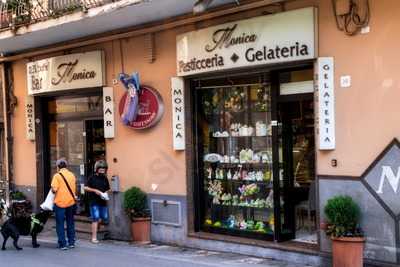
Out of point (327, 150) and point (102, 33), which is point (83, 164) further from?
point (327, 150)

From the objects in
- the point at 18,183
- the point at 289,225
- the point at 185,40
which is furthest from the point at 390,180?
the point at 18,183

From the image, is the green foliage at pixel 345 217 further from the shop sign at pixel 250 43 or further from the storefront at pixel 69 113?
the storefront at pixel 69 113

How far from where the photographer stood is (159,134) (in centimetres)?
1120

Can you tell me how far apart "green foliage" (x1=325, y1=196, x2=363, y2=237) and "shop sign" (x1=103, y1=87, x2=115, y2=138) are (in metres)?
5.40

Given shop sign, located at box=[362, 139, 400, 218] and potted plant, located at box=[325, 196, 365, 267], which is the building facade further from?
potted plant, located at box=[325, 196, 365, 267]

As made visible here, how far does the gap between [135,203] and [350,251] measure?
4499 mm

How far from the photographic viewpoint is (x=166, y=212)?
11.0 m

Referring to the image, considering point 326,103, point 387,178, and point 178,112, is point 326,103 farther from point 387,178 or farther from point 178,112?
point 178,112

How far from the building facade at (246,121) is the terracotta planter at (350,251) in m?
0.24

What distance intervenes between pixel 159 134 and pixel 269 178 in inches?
93.5

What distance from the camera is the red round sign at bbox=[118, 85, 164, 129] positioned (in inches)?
436

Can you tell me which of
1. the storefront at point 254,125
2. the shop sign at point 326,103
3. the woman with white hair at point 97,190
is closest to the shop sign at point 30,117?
the woman with white hair at point 97,190

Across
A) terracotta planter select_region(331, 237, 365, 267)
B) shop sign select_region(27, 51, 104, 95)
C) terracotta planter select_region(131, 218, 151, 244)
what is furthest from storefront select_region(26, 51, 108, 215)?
terracotta planter select_region(331, 237, 365, 267)

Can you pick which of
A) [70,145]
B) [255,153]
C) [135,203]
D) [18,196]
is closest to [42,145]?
[70,145]
